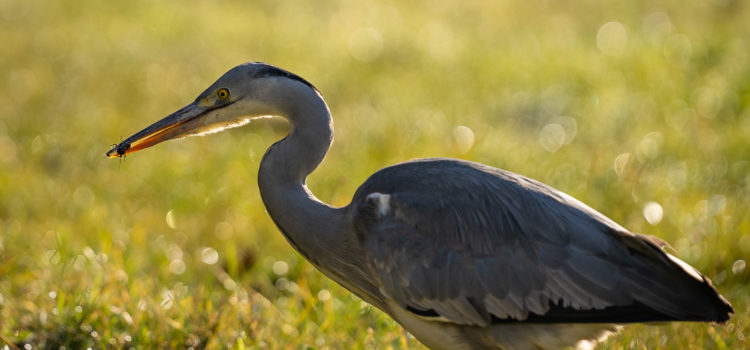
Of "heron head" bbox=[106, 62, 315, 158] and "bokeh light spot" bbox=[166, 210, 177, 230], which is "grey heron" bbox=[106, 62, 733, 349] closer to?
"heron head" bbox=[106, 62, 315, 158]

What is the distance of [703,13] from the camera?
1000 centimetres

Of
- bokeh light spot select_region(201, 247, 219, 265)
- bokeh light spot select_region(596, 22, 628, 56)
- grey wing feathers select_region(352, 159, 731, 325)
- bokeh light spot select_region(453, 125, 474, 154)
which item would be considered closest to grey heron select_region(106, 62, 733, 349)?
grey wing feathers select_region(352, 159, 731, 325)

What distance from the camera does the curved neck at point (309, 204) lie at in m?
3.62

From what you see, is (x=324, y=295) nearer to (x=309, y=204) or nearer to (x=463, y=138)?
(x=309, y=204)

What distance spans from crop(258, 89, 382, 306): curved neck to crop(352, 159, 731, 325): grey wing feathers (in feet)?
0.39

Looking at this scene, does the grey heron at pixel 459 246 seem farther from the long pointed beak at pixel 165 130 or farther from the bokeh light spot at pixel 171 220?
the bokeh light spot at pixel 171 220

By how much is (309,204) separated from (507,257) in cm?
87

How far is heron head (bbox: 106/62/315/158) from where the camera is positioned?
3.72 metres

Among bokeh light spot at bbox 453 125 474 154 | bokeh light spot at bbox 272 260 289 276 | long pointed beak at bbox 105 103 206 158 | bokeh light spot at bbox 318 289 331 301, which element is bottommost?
bokeh light spot at bbox 272 260 289 276

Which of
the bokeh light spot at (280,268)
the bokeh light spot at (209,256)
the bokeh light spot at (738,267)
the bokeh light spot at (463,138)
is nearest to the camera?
the bokeh light spot at (738,267)

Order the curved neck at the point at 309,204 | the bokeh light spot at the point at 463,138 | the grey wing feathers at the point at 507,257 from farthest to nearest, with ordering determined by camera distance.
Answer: the bokeh light spot at the point at 463,138 < the curved neck at the point at 309,204 < the grey wing feathers at the point at 507,257

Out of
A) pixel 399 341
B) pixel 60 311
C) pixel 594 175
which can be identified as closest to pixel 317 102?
pixel 399 341

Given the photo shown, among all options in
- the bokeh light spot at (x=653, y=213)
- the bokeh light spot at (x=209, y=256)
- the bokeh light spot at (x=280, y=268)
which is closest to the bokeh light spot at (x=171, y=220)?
the bokeh light spot at (x=209, y=256)

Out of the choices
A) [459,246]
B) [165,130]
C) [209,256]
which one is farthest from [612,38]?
[165,130]
